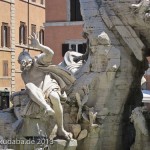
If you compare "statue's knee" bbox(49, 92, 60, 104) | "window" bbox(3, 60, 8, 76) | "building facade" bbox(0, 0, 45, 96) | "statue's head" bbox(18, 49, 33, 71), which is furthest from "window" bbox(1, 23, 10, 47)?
"statue's knee" bbox(49, 92, 60, 104)

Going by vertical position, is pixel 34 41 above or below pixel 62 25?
below

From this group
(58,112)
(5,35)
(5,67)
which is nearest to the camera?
(58,112)

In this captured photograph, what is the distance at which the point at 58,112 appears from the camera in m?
15.6

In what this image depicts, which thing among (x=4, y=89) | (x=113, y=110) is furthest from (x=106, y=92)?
(x=4, y=89)

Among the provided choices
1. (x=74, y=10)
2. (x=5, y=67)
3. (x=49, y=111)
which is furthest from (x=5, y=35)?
(x=49, y=111)

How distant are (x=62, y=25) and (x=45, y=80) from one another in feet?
83.3

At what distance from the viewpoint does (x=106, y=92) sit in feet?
53.6

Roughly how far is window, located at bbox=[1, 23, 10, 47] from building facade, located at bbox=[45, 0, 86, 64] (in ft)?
32.4

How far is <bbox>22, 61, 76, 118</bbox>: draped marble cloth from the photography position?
51.1ft

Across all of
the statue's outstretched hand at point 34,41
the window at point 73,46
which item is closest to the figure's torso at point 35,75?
the statue's outstretched hand at point 34,41

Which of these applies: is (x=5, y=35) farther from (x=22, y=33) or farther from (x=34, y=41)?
(x=34, y=41)

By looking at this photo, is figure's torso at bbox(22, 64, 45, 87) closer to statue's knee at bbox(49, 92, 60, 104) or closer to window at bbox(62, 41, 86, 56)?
statue's knee at bbox(49, 92, 60, 104)

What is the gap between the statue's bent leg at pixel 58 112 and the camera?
15508 mm

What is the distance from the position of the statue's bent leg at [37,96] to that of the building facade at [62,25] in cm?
2427
